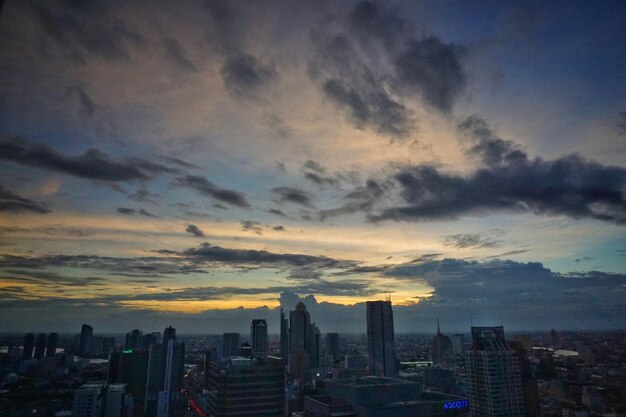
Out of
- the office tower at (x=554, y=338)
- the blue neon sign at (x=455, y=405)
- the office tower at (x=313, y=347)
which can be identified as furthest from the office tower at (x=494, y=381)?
the office tower at (x=313, y=347)

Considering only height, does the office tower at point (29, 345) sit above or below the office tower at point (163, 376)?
above

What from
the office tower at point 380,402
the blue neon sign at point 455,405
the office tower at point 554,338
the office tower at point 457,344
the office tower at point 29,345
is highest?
Result: the office tower at point 554,338

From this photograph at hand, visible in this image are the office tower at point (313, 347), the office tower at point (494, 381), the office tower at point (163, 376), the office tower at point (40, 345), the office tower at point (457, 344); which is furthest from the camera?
the office tower at point (313, 347)

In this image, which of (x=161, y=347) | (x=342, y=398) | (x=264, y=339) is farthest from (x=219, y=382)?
(x=264, y=339)

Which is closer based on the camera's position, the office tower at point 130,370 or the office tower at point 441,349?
the office tower at point 130,370

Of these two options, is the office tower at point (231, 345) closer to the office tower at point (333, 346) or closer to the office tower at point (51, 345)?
the office tower at point (333, 346)

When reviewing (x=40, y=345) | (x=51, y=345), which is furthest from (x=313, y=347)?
(x=40, y=345)
